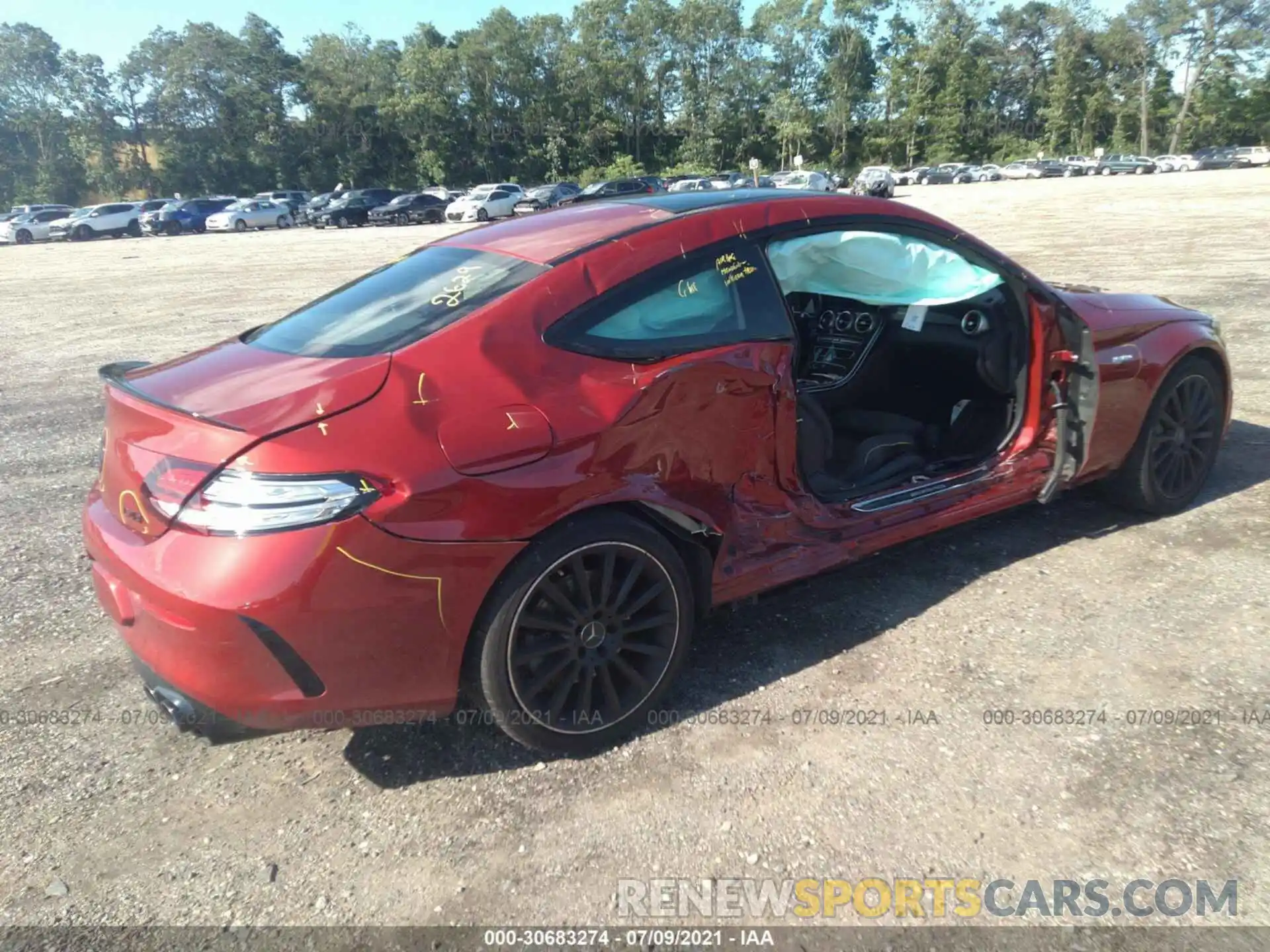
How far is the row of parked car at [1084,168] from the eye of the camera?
60.7 meters

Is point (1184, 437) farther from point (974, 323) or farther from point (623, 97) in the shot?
point (623, 97)

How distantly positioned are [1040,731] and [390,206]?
41712 mm

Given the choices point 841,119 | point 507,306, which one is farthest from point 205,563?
point 841,119

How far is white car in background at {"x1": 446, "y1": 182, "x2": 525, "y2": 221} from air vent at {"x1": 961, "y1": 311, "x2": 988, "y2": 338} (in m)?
36.8

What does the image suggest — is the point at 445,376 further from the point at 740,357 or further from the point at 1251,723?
Answer: the point at 1251,723

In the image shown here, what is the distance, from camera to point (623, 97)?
75.5m

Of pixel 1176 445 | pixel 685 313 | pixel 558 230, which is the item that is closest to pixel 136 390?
pixel 558 230

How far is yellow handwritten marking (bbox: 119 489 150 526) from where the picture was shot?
8.00 ft

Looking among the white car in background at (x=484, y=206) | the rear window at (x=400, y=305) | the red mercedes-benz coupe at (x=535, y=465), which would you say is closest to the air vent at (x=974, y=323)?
the red mercedes-benz coupe at (x=535, y=465)

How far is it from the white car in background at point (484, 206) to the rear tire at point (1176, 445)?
121 feet

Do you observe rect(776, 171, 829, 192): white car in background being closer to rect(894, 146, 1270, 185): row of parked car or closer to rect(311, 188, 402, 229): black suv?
rect(311, 188, 402, 229): black suv

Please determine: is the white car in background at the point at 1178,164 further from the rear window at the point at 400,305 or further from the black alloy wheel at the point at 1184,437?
the rear window at the point at 400,305

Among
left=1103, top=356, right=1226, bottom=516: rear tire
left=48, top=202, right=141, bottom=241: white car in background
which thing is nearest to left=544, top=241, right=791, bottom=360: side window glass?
left=1103, top=356, right=1226, bottom=516: rear tire

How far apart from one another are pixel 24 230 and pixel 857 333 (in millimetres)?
46190
